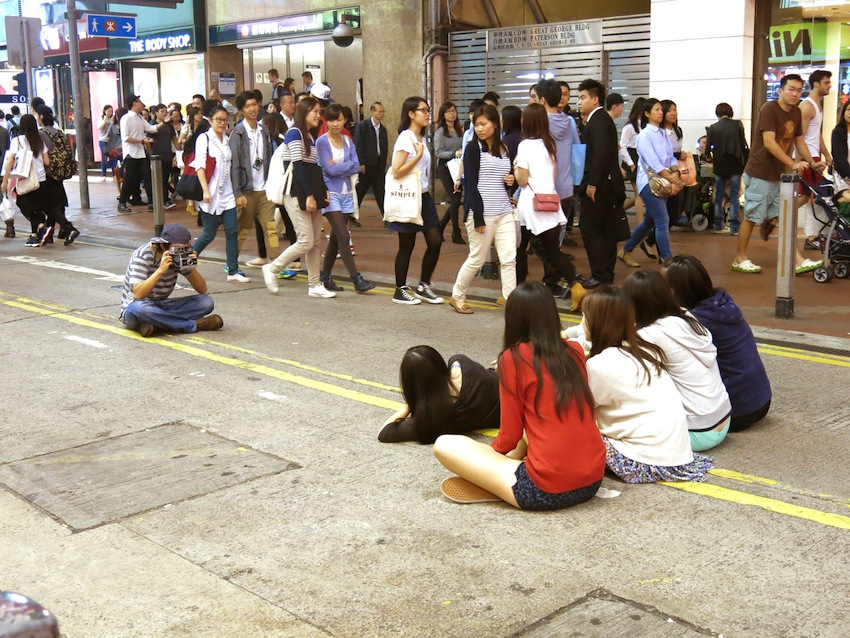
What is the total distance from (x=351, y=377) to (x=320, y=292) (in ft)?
10.6

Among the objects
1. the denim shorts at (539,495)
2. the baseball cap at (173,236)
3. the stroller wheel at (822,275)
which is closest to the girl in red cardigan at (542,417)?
the denim shorts at (539,495)

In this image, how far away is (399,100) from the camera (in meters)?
19.9

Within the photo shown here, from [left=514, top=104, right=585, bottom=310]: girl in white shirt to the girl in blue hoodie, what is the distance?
332 cm

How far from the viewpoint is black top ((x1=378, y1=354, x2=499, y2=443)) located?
219 inches

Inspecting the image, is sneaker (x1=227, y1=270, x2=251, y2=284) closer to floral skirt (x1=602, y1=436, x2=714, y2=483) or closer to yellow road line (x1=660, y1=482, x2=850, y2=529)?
floral skirt (x1=602, y1=436, x2=714, y2=483)

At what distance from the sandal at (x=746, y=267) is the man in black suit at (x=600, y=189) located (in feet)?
5.33

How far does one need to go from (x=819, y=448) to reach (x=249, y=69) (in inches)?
836

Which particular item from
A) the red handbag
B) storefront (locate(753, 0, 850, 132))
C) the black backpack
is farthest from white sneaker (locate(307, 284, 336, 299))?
storefront (locate(753, 0, 850, 132))

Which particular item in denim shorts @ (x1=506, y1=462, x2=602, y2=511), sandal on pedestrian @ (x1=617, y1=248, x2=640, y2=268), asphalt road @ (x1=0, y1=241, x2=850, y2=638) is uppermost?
sandal on pedestrian @ (x1=617, y1=248, x2=640, y2=268)

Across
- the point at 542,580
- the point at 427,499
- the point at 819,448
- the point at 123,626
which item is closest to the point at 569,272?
the point at 819,448

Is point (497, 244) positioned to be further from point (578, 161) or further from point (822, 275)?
point (822, 275)

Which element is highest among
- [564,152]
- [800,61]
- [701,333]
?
[800,61]

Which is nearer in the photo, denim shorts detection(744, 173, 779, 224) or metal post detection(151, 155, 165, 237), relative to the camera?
denim shorts detection(744, 173, 779, 224)

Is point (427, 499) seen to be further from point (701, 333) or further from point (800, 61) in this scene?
point (800, 61)
